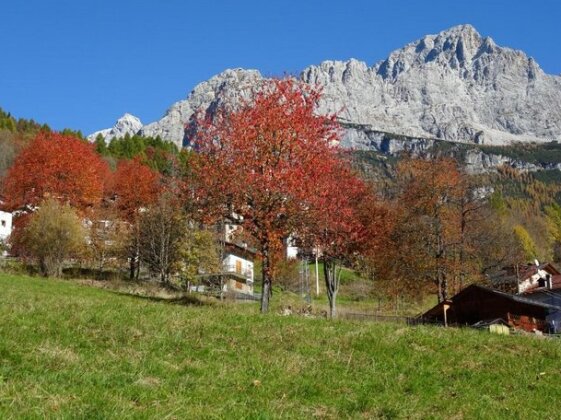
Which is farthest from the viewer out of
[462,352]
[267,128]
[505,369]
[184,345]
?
[267,128]

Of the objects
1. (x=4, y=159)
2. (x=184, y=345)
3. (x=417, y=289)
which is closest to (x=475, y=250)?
(x=417, y=289)

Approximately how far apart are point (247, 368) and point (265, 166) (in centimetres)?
1564

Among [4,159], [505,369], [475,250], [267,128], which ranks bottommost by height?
[505,369]

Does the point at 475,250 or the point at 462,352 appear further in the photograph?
the point at 475,250

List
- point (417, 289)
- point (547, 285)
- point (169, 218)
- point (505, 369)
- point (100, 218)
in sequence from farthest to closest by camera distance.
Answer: point (547, 285), point (100, 218), point (169, 218), point (417, 289), point (505, 369)

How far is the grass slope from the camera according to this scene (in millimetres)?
8656

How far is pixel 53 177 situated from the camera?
2518 inches

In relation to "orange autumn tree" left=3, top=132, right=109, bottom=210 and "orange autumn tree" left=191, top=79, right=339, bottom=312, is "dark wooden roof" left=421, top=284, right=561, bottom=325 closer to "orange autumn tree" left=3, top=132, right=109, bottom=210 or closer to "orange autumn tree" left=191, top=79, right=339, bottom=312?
"orange autumn tree" left=191, top=79, right=339, bottom=312

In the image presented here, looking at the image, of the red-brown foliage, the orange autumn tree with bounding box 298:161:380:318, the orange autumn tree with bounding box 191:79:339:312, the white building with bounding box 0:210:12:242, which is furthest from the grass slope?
the white building with bounding box 0:210:12:242

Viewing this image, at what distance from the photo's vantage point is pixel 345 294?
9306cm

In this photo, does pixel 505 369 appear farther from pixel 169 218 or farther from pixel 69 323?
pixel 169 218

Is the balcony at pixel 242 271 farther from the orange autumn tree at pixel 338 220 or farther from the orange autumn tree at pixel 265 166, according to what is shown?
the orange autumn tree at pixel 265 166

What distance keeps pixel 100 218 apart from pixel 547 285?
57.7 metres

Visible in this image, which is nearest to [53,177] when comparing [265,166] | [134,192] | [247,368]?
[134,192]
